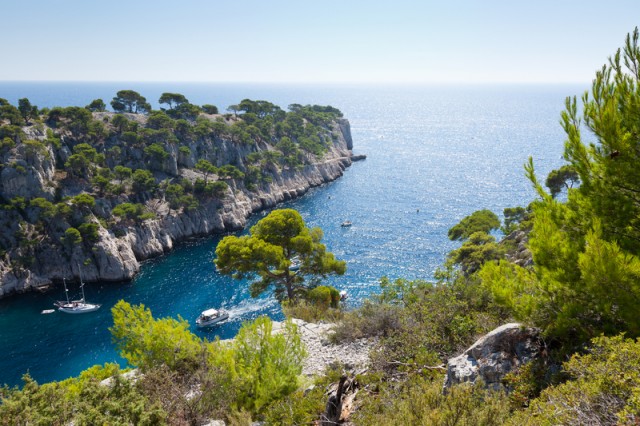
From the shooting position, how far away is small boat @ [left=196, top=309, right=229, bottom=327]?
37.2 metres

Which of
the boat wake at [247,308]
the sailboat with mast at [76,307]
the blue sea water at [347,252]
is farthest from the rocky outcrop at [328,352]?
the sailboat with mast at [76,307]

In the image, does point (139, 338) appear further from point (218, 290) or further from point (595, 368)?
point (218, 290)

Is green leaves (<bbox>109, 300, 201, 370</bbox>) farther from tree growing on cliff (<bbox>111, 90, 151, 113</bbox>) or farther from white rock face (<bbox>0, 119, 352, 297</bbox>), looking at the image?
tree growing on cliff (<bbox>111, 90, 151, 113</bbox>)

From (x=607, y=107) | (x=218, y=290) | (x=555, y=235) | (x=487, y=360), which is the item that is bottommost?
(x=218, y=290)

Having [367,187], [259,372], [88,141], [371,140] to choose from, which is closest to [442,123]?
[371,140]

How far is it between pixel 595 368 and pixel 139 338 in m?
14.7

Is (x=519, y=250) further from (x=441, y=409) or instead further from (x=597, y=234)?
(x=441, y=409)

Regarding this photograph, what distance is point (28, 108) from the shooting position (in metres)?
59.9

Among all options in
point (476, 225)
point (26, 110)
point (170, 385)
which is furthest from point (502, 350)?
point (26, 110)

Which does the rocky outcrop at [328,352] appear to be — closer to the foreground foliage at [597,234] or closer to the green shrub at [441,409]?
the green shrub at [441,409]

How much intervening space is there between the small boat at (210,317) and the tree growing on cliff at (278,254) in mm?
11955

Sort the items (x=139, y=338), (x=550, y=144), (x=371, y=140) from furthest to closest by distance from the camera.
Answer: (x=371, y=140)
(x=550, y=144)
(x=139, y=338)

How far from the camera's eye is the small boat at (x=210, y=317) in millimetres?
37250

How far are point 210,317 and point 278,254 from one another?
16291 mm
